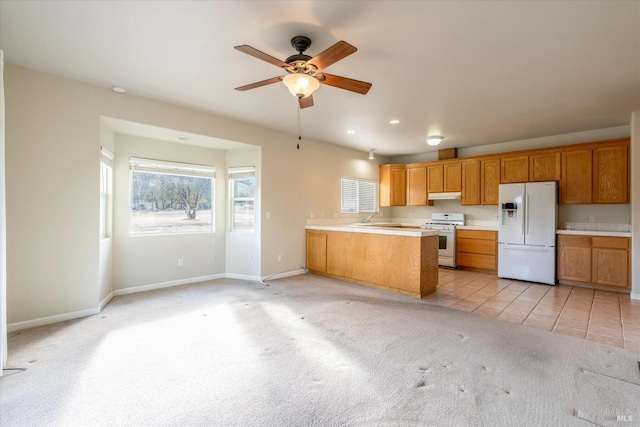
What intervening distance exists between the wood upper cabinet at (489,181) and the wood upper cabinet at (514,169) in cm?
9

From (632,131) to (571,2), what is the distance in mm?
3415

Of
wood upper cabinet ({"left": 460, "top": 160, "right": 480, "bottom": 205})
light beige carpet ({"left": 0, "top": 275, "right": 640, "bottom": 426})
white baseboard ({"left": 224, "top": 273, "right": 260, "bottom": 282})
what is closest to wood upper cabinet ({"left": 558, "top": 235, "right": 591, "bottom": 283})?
wood upper cabinet ({"left": 460, "top": 160, "right": 480, "bottom": 205})

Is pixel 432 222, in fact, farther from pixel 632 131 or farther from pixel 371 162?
pixel 632 131

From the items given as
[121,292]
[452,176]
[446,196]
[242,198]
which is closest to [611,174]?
[452,176]

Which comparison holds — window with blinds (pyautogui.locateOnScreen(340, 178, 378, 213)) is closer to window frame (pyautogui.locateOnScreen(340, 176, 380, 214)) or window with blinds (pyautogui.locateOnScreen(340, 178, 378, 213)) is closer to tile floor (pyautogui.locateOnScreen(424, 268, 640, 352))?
window frame (pyautogui.locateOnScreen(340, 176, 380, 214))

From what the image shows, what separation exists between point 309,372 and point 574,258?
4.93 m

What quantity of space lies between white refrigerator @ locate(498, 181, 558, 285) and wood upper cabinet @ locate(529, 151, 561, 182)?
296mm

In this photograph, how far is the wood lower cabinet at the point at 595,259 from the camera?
4375 mm

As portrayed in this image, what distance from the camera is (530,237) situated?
509 centimetres

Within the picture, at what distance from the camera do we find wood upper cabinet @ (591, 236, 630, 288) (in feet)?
14.3

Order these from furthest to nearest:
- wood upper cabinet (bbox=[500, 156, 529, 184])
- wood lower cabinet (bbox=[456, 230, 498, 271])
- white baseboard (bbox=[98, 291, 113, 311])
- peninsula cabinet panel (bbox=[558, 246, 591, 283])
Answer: wood lower cabinet (bbox=[456, 230, 498, 271])
wood upper cabinet (bbox=[500, 156, 529, 184])
peninsula cabinet panel (bbox=[558, 246, 591, 283])
white baseboard (bbox=[98, 291, 113, 311])

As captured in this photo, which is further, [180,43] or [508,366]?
[180,43]

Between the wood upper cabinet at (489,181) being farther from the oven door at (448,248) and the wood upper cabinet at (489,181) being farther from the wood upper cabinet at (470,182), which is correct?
the oven door at (448,248)

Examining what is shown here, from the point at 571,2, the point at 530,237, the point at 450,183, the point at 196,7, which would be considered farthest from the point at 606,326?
the point at 196,7
